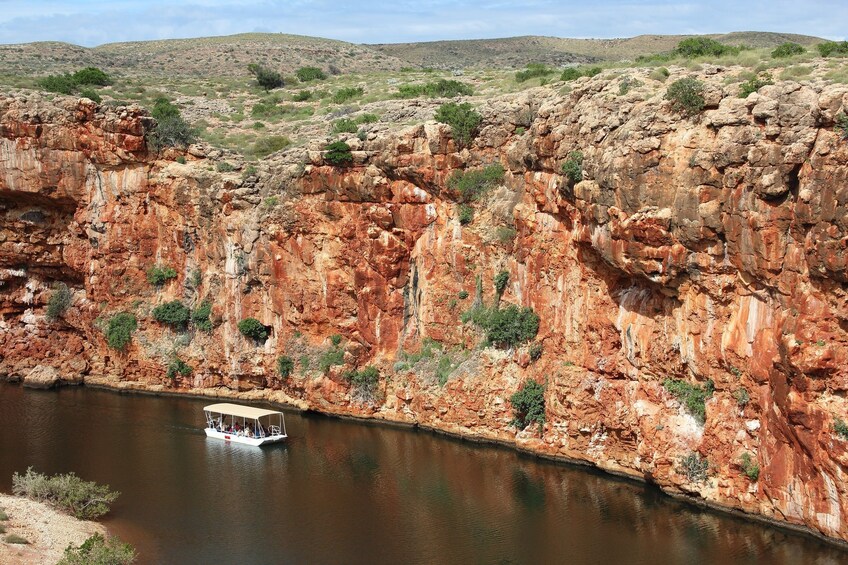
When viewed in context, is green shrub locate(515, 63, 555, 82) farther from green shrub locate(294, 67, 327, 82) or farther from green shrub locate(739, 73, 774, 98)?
green shrub locate(294, 67, 327, 82)

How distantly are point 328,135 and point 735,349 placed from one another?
2490 centimetres

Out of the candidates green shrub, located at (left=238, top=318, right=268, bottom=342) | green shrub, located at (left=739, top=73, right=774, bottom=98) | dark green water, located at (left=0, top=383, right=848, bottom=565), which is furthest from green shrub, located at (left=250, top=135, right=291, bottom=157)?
green shrub, located at (left=739, top=73, right=774, bottom=98)

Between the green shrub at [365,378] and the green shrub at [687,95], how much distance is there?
1893 cm

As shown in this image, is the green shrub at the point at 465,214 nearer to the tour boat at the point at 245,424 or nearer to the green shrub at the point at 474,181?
the green shrub at the point at 474,181

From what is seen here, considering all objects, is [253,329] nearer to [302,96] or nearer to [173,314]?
[173,314]

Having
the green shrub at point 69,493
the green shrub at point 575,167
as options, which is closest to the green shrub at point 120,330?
the green shrub at point 69,493

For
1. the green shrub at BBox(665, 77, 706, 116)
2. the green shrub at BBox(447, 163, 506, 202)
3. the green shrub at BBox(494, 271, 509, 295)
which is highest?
the green shrub at BBox(665, 77, 706, 116)

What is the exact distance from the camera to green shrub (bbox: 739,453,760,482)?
3048 centimetres

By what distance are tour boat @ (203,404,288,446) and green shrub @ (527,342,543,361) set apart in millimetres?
11657

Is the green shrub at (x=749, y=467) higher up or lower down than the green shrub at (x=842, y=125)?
lower down

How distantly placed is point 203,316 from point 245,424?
822 centimetres

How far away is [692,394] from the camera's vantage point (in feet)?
107

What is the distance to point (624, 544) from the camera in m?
29.9

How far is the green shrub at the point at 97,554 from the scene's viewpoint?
86.9 ft
